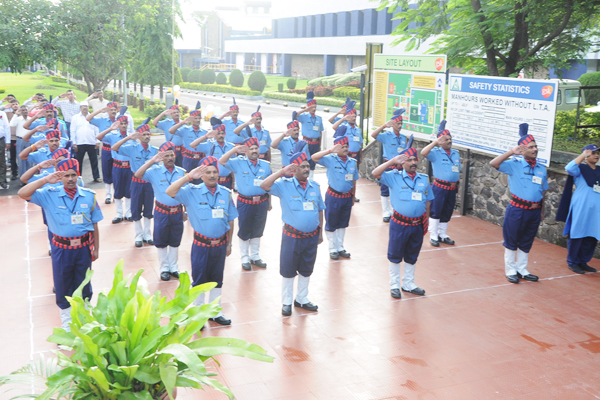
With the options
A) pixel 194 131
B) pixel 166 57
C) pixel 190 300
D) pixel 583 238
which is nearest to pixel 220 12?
pixel 166 57

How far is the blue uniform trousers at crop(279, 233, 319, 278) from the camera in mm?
7512

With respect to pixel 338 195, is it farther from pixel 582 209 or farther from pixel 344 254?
pixel 582 209

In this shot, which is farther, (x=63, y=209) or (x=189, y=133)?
(x=189, y=133)

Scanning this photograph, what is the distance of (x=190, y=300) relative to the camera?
4094 mm

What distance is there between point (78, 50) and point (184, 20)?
9276mm

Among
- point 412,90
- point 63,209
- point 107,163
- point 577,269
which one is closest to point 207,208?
point 63,209

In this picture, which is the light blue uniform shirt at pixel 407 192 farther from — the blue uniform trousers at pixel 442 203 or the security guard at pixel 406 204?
the blue uniform trousers at pixel 442 203

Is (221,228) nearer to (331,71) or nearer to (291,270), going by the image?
(291,270)

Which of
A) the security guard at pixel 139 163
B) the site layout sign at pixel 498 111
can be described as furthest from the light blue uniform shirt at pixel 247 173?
the site layout sign at pixel 498 111

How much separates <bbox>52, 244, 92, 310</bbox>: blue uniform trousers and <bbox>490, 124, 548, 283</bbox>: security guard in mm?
5958

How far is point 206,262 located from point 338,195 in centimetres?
348

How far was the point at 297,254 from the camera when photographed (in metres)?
7.54

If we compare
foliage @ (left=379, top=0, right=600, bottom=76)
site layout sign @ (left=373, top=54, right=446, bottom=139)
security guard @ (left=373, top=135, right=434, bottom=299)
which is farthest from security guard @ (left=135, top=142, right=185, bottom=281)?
foliage @ (left=379, top=0, right=600, bottom=76)

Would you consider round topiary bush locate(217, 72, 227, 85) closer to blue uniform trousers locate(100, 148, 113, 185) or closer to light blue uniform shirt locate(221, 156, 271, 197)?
blue uniform trousers locate(100, 148, 113, 185)
